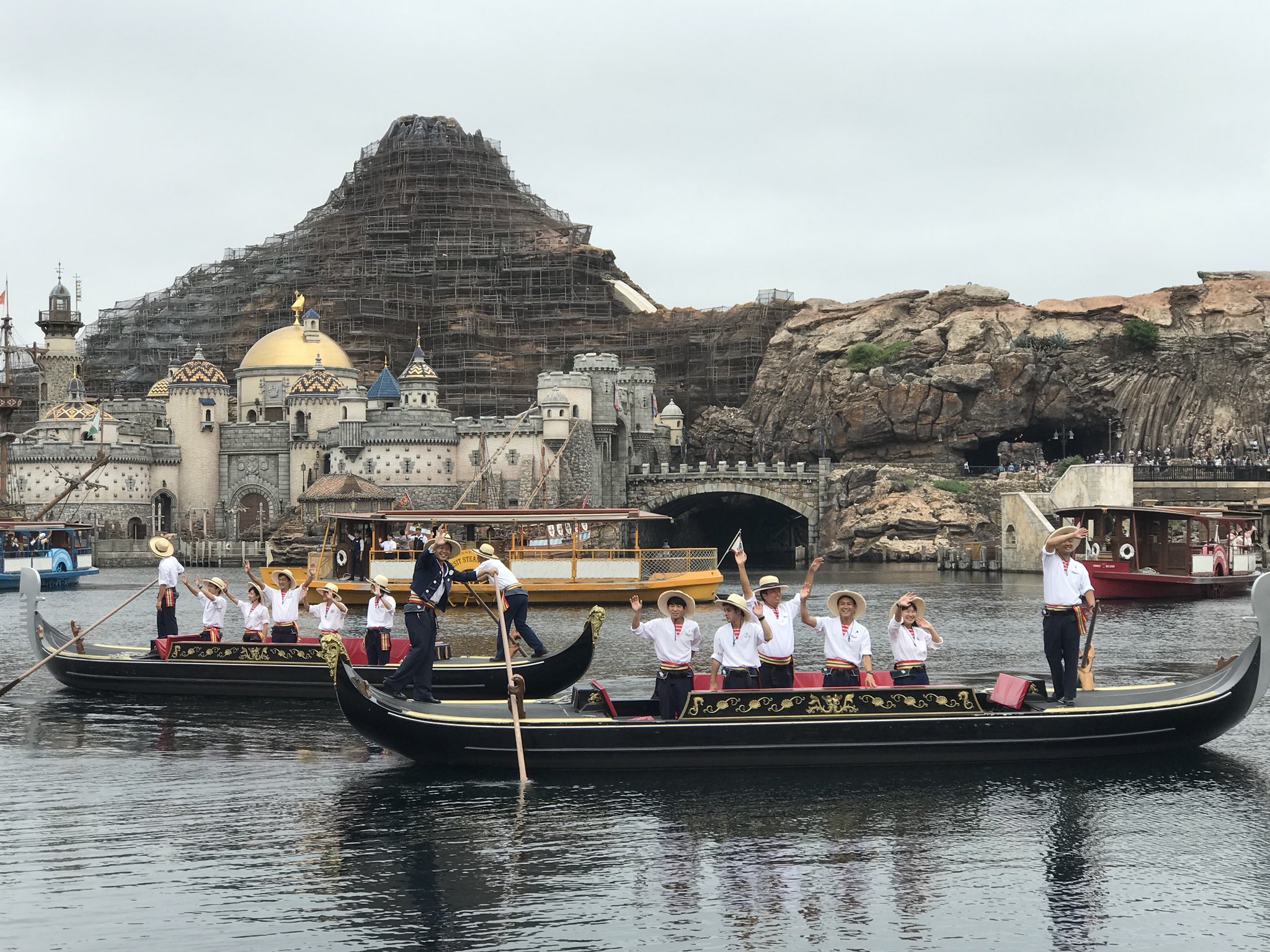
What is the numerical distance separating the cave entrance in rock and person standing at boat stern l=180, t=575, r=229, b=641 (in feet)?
265

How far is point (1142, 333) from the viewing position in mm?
107062

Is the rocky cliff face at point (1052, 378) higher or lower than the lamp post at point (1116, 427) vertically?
higher

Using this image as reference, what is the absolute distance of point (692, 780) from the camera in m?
22.8

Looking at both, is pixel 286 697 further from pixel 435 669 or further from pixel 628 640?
pixel 628 640

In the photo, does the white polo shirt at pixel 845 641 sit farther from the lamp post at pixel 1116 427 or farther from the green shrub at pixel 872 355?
the green shrub at pixel 872 355

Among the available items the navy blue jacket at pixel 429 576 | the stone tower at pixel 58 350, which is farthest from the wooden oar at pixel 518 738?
the stone tower at pixel 58 350

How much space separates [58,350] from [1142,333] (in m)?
92.5

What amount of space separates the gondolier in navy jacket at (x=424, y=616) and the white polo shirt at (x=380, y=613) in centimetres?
447

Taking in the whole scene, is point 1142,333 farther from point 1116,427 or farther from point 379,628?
point 379,628

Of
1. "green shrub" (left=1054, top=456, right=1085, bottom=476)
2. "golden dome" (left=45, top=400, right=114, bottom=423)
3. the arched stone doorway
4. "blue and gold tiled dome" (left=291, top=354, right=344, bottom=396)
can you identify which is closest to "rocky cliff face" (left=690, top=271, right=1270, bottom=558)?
"green shrub" (left=1054, top=456, right=1085, bottom=476)

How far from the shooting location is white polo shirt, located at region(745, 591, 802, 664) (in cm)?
2277

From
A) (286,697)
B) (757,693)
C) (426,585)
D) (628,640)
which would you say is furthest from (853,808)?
(628,640)

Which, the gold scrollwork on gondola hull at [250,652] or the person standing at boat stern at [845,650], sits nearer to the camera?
the person standing at boat stern at [845,650]

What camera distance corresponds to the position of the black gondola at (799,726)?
22531 millimetres
